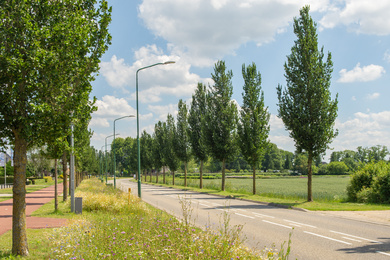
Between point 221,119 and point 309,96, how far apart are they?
1371 cm

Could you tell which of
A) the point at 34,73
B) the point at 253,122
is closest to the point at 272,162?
the point at 253,122

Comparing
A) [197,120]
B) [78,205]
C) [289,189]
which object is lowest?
[289,189]

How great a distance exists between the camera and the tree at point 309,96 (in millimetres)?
19703

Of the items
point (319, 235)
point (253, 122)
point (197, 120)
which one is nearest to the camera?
point (319, 235)

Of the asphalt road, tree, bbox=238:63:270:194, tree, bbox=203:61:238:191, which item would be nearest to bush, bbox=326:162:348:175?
tree, bbox=203:61:238:191

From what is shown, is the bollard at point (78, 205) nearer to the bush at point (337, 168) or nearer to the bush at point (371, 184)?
the bush at point (371, 184)

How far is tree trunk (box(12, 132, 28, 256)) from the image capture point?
718cm

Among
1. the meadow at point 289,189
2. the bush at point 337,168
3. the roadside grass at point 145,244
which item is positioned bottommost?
the bush at point 337,168

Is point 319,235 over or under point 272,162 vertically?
over

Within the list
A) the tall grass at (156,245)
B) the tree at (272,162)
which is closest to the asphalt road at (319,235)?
the tall grass at (156,245)

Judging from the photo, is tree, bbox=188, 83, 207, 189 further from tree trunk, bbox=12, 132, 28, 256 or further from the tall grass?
tree trunk, bbox=12, 132, 28, 256

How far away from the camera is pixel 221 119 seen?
109 feet

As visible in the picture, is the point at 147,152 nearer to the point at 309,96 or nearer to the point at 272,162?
the point at 309,96

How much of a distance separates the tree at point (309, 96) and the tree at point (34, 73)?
1512cm
